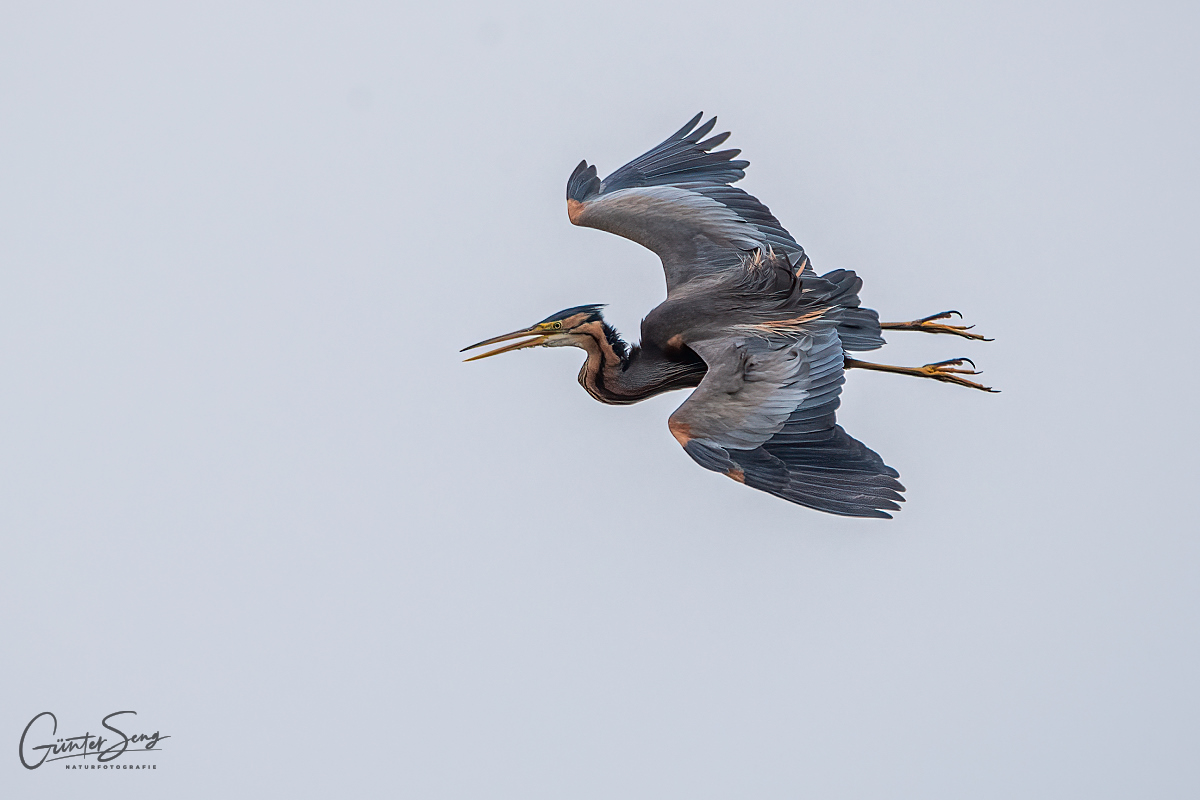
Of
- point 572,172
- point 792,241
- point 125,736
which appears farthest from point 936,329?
point 125,736

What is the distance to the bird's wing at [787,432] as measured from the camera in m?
7.44

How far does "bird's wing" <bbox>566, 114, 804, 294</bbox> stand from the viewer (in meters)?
9.20

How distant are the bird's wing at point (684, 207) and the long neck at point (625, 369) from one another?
62 centimetres

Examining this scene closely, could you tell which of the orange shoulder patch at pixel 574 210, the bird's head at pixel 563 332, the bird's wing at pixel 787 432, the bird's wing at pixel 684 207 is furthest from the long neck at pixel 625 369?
the orange shoulder patch at pixel 574 210

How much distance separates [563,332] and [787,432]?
183 cm

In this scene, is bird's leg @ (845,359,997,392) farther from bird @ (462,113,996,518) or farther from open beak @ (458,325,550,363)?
open beak @ (458,325,550,363)

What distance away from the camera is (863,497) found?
7418mm

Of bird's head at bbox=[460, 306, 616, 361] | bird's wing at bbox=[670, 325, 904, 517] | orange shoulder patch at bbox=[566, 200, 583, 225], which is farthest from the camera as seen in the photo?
orange shoulder patch at bbox=[566, 200, 583, 225]

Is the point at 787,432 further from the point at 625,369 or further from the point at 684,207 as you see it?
the point at 684,207

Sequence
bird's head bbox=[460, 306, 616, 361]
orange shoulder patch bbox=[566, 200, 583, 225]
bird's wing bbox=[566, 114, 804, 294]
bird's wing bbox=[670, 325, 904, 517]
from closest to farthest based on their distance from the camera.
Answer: bird's wing bbox=[670, 325, 904, 517]
bird's head bbox=[460, 306, 616, 361]
bird's wing bbox=[566, 114, 804, 294]
orange shoulder patch bbox=[566, 200, 583, 225]

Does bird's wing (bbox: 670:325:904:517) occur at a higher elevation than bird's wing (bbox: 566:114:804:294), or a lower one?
lower

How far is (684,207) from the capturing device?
9.55 m

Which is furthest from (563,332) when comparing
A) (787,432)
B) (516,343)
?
(787,432)

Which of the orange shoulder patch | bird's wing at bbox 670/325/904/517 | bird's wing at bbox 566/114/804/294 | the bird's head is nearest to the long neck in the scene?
the bird's head
